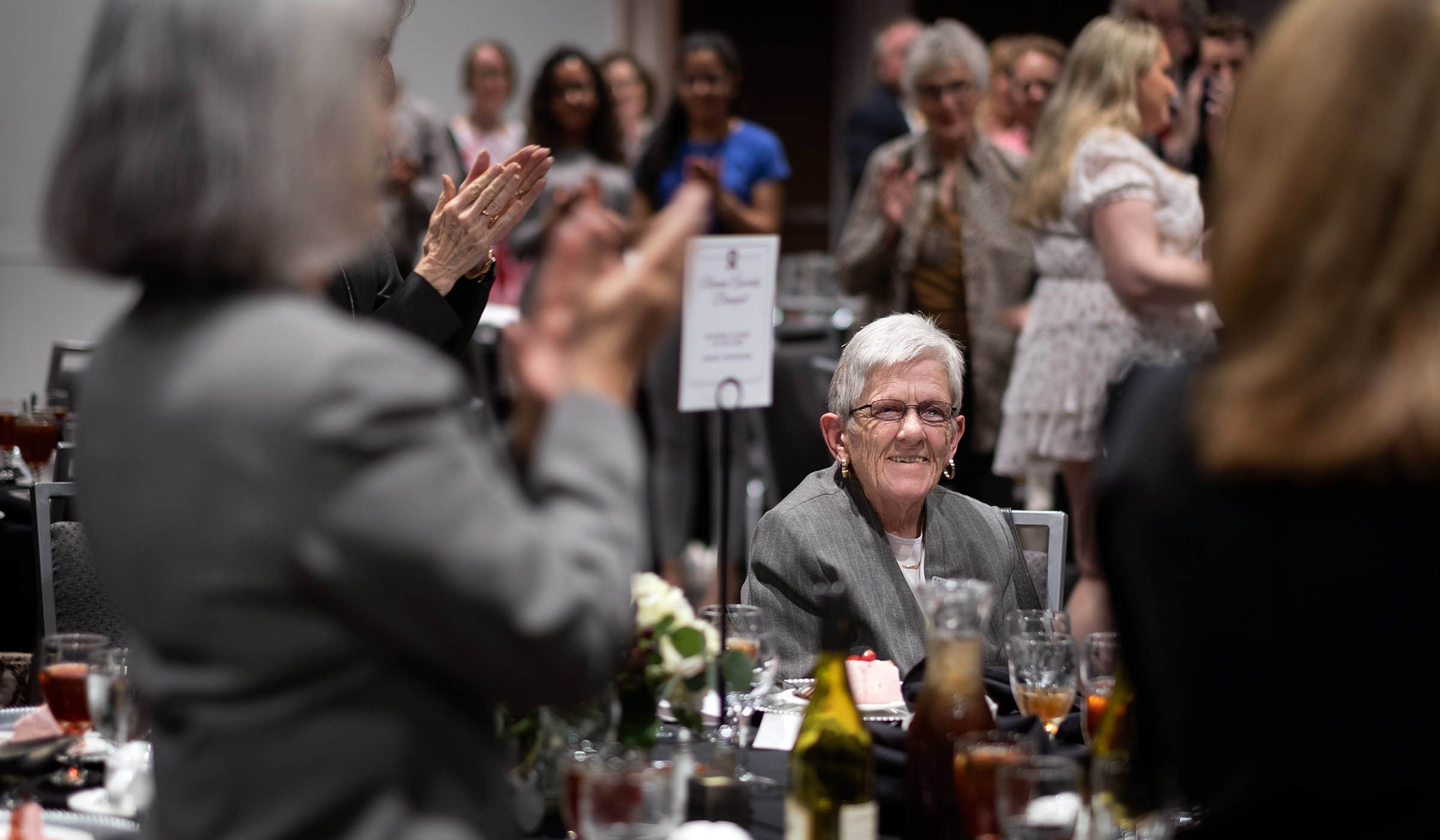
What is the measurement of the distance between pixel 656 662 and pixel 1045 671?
1.85 feet

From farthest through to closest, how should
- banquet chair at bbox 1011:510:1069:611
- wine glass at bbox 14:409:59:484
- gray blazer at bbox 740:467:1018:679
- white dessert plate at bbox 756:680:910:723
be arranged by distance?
1. wine glass at bbox 14:409:59:484
2. banquet chair at bbox 1011:510:1069:611
3. gray blazer at bbox 740:467:1018:679
4. white dessert plate at bbox 756:680:910:723

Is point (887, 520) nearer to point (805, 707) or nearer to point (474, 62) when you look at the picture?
point (805, 707)

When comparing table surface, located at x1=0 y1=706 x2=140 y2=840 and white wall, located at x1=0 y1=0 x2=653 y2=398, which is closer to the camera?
table surface, located at x1=0 y1=706 x2=140 y2=840

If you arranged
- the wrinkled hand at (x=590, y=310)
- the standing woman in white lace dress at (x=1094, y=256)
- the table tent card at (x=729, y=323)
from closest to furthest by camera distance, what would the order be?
the wrinkled hand at (x=590, y=310) < the table tent card at (x=729, y=323) < the standing woman in white lace dress at (x=1094, y=256)

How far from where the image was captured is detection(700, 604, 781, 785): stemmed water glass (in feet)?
5.49

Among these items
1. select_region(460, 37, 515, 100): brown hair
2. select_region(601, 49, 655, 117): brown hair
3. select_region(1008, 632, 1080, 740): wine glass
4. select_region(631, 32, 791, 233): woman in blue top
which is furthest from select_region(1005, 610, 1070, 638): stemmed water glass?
select_region(601, 49, 655, 117): brown hair

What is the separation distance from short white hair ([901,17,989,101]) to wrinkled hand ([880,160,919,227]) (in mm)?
281

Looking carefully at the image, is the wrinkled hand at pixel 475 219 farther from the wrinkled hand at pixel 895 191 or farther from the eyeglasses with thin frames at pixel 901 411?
the wrinkled hand at pixel 895 191

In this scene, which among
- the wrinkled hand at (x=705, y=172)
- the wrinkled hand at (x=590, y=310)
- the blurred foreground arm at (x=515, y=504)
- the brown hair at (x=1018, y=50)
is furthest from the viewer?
the brown hair at (x=1018, y=50)

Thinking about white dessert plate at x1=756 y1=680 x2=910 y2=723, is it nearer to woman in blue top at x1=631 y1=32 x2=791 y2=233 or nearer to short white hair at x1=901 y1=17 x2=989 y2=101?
short white hair at x1=901 y1=17 x2=989 y2=101

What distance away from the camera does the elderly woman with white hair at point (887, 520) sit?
241cm

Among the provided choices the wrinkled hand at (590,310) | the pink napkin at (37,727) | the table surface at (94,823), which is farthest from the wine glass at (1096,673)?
the pink napkin at (37,727)

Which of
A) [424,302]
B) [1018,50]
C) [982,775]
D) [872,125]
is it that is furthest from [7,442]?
[1018,50]

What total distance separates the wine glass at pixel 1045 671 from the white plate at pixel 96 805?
1.07 metres
